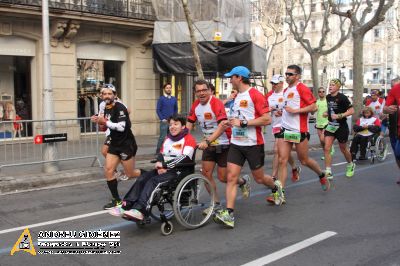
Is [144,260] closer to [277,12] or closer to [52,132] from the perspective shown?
[52,132]

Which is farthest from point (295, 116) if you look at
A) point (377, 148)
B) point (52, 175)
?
point (377, 148)

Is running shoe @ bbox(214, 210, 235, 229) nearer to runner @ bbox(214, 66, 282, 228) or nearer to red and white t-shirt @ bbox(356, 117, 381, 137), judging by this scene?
runner @ bbox(214, 66, 282, 228)

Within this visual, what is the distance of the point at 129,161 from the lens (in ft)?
21.6

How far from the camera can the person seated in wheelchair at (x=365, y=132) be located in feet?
36.1

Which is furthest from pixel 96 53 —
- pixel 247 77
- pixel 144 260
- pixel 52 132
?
pixel 144 260

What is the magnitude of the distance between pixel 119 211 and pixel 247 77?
2.21 meters

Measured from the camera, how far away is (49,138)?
9086mm

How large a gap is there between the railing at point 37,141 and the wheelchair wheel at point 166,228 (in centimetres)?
456

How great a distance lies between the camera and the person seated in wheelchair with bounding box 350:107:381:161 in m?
11.0

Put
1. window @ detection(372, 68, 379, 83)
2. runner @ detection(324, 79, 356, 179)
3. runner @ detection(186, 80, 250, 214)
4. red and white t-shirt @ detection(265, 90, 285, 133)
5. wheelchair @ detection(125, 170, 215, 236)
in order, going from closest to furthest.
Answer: wheelchair @ detection(125, 170, 215, 236) → runner @ detection(186, 80, 250, 214) → red and white t-shirt @ detection(265, 90, 285, 133) → runner @ detection(324, 79, 356, 179) → window @ detection(372, 68, 379, 83)

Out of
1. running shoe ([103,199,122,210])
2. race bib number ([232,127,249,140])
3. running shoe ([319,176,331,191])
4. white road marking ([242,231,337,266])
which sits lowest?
white road marking ([242,231,337,266])

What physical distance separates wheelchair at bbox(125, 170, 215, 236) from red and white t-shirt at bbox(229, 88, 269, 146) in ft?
2.27

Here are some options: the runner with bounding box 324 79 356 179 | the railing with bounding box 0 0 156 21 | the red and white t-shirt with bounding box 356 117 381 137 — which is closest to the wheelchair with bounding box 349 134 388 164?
the red and white t-shirt with bounding box 356 117 381 137

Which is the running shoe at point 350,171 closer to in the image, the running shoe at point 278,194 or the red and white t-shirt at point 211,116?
the running shoe at point 278,194
